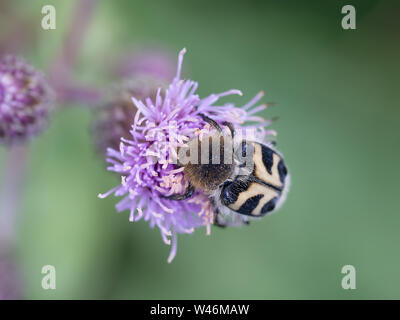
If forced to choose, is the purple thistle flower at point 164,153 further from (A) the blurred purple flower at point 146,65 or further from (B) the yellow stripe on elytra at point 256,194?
(A) the blurred purple flower at point 146,65

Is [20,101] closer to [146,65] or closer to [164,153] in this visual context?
[164,153]

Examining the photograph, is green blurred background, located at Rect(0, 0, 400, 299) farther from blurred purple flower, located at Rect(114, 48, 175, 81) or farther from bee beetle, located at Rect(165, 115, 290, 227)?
bee beetle, located at Rect(165, 115, 290, 227)

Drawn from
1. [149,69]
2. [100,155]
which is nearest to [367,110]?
[149,69]

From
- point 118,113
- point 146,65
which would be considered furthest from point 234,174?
point 146,65

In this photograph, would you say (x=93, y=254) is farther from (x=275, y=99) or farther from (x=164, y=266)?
(x=275, y=99)
